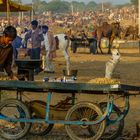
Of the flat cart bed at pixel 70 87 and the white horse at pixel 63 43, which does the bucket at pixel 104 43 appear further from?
the flat cart bed at pixel 70 87

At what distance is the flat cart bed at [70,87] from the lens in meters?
8.14

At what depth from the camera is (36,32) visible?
61.7 ft

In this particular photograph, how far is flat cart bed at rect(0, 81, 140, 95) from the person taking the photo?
8.14 meters

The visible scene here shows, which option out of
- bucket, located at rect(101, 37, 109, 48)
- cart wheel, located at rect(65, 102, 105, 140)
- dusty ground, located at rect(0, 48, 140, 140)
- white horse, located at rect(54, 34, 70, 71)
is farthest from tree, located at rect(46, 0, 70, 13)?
cart wheel, located at rect(65, 102, 105, 140)

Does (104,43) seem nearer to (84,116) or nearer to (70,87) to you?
(84,116)

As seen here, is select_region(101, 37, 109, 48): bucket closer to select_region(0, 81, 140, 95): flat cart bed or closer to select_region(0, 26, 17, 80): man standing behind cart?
select_region(0, 26, 17, 80): man standing behind cart

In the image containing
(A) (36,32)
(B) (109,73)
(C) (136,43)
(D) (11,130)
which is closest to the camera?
(D) (11,130)

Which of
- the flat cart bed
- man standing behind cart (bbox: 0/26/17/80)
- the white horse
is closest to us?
the flat cart bed

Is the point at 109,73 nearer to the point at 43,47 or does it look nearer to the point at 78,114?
the point at 78,114

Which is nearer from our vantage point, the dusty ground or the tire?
the tire

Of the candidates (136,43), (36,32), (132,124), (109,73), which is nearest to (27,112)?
(132,124)

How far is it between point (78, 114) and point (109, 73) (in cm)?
388

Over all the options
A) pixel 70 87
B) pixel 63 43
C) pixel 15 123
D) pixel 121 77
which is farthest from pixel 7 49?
pixel 63 43

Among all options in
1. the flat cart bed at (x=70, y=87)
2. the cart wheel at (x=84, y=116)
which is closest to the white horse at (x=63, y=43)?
the flat cart bed at (x=70, y=87)
